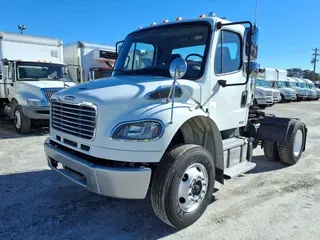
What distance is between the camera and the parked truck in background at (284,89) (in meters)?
26.0

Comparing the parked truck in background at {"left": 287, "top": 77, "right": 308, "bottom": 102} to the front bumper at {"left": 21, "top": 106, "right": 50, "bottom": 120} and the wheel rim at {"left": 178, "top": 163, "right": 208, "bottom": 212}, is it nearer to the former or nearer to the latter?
the front bumper at {"left": 21, "top": 106, "right": 50, "bottom": 120}

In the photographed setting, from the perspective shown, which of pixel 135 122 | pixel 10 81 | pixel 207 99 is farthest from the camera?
pixel 10 81

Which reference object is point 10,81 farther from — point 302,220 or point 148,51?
point 302,220

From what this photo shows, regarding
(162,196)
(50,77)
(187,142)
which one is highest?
(50,77)

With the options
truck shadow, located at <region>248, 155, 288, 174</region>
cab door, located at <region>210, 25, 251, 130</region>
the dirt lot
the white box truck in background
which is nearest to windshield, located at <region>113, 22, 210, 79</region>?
cab door, located at <region>210, 25, 251, 130</region>

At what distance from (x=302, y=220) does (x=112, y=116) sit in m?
2.68

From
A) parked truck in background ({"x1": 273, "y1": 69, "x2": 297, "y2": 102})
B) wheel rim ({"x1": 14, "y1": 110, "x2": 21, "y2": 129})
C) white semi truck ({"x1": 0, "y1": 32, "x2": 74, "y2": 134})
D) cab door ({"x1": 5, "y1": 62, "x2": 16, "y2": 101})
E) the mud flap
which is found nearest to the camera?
the mud flap

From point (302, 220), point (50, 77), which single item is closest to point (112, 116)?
point (302, 220)

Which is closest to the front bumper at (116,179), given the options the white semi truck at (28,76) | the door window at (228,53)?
the door window at (228,53)

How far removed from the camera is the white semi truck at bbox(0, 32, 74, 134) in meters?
8.28

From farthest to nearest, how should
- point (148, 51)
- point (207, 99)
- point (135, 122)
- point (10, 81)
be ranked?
1. point (10, 81)
2. point (148, 51)
3. point (207, 99)
4. point (135, 122)

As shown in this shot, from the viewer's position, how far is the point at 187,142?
11.7 ft

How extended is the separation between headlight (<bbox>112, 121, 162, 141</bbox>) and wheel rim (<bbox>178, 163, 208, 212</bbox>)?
655 millimetres

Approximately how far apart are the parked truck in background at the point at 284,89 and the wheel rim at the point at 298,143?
21310 mm
